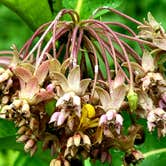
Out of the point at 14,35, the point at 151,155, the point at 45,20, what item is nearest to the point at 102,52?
the point at 45,20

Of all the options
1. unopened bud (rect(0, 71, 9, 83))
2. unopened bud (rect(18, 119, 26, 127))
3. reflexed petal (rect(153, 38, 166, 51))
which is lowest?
unopened bud (rect(18, 119, 26, 127))

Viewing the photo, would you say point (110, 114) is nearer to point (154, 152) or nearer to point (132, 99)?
point (132, 99)

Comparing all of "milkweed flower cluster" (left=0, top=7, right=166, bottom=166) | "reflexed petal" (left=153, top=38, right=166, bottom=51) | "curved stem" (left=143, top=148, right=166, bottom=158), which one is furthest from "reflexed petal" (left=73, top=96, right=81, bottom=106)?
"curved stem" (left=143, top=148, right=166, bottom=158)

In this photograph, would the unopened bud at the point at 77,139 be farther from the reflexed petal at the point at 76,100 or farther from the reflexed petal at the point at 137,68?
the reflexed petal at the point at 137,68

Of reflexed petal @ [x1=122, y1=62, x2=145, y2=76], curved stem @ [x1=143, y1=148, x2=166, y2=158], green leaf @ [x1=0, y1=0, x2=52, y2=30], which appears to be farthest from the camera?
curved stem @ [x1=143, y1=148, x2=166, y2=158]

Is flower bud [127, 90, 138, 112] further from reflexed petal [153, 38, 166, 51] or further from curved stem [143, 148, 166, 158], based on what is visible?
curved stem [143, 148, 166, 158]

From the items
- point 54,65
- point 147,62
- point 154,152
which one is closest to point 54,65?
point 54,65

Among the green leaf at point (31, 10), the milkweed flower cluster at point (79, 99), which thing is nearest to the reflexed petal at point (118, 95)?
the milkweed flower cluster at point (79, 99)
